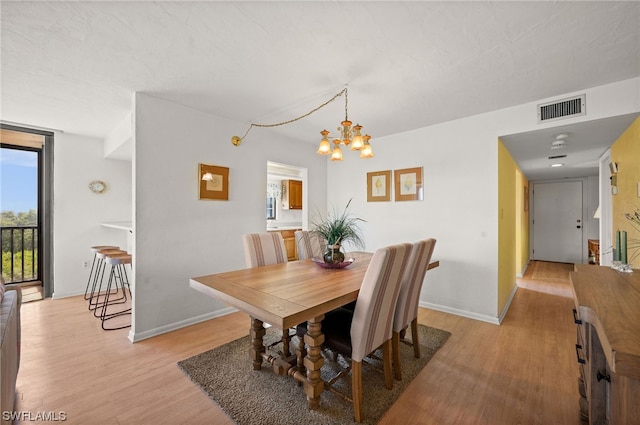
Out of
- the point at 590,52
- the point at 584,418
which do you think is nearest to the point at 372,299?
the point at 584,418

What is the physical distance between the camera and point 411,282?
1.91 metres

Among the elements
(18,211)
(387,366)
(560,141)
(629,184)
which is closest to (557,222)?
(560,141)

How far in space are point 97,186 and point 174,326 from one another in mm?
2824

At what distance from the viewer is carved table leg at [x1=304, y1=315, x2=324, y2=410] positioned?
59.3 inches

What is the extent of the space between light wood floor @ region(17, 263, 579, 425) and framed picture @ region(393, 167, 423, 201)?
1.56 m

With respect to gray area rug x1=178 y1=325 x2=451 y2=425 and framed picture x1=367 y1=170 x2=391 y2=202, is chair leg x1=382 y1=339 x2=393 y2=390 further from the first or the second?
framed picture x1=367 y1=170 x2=391 y2=202

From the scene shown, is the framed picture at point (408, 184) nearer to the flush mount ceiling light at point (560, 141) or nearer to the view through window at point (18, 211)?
the flush mount ceiling light at point (560, 141)

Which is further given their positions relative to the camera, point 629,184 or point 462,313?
point 462,313

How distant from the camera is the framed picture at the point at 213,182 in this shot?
2.93 m

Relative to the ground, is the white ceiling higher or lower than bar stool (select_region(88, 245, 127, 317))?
higher

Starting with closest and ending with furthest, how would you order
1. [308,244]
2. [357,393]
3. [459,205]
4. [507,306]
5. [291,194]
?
[357,393] → [308,244] → [459,205] → [507,306] → [291,194]

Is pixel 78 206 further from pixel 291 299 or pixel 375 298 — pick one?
pixel 375 298

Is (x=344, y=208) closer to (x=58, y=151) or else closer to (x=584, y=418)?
(x=584, y=418)

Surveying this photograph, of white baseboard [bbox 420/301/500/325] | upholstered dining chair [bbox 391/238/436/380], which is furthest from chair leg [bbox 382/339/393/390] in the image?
white baseboard [bbox 420/301/500/325]
